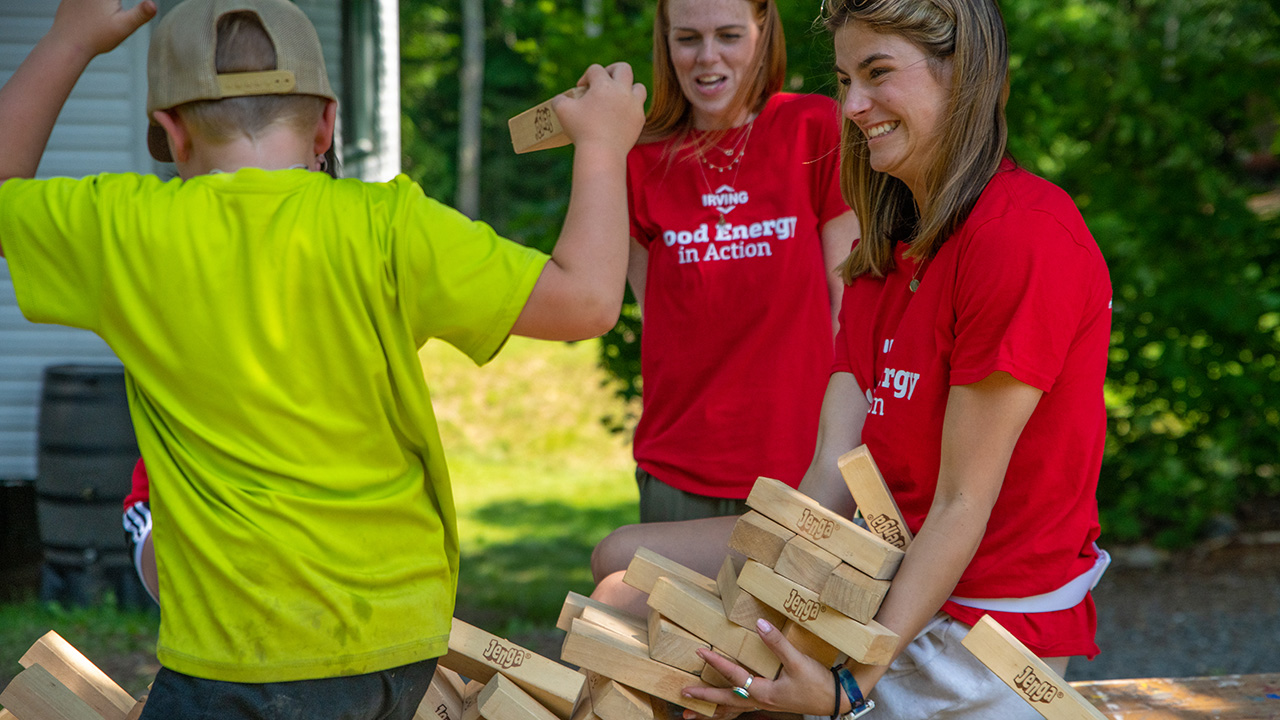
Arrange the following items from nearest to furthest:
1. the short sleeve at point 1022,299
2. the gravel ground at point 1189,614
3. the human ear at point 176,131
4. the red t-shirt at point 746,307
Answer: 1. the human ear at point 176,131
2. the short sleeve at point 1022,299
3. the red t-shirt at point 746,307
4. the gravel ground at point 1189,614

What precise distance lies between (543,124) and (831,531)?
0.91 meters

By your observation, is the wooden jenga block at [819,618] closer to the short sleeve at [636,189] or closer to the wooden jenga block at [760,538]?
the wooden jenga block at [760,538]

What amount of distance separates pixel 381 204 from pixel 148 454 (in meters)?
0.56

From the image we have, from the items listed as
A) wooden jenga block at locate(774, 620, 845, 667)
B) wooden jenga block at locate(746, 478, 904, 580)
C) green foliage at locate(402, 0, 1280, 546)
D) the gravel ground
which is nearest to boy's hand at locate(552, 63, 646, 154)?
wooden jenga block at locate(746, 478, 904, 580)

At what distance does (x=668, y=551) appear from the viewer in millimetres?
2607

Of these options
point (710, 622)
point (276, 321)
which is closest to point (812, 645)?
point (710, 622)

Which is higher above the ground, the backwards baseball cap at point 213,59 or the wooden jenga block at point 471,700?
the backwards baseball cap at point 213,59

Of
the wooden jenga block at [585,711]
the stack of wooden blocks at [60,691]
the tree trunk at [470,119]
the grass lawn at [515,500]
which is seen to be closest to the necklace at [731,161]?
the wooden jenga block at [585,711]

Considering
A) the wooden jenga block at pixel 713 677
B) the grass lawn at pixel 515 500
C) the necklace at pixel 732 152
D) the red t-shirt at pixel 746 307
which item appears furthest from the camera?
the grass lawn at pixel 515 500

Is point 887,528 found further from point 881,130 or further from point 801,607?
point 881,130

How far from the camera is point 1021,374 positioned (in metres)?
1.82

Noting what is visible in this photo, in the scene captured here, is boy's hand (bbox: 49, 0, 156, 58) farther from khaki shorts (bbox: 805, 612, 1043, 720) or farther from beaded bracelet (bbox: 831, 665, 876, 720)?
khaki shorts (bbox: 805, 612, 1043, 720)

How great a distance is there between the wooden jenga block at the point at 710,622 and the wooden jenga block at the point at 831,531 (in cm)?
23

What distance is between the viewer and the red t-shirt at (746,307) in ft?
9.14
